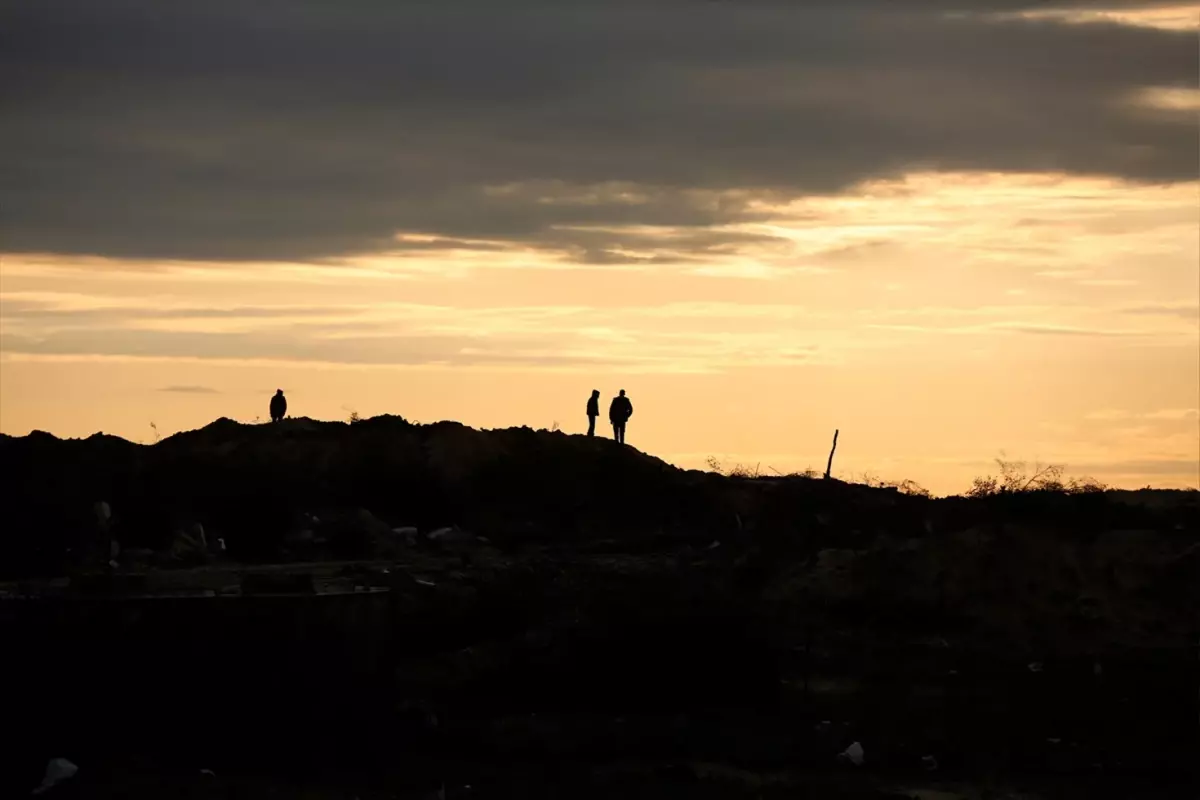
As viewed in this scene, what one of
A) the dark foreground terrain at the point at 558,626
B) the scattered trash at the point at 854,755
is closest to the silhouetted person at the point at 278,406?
the dark foreground terrain at the point at 558,626

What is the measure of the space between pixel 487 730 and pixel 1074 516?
1512 cm

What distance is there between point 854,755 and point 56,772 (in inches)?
265

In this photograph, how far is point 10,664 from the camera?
43.1 ft

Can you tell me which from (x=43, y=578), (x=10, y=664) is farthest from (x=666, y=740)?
(x=43, y=578)

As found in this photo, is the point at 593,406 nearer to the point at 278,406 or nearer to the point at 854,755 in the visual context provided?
the point at 278,406

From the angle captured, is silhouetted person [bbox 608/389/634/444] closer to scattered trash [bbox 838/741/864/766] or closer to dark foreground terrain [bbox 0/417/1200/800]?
dark foreground terrain [bbox 0/417/1200/800]

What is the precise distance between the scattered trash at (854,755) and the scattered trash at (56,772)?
6.50m

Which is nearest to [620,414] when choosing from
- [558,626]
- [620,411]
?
[620,411]

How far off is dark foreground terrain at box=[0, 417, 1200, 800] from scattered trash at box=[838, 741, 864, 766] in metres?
0.09

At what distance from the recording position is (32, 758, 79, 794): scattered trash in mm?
12453

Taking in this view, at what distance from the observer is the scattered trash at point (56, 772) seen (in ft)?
40.9

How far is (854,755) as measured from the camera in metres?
15.5

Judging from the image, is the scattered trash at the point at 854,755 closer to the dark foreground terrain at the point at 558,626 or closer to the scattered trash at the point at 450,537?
the dark foreground terrain at the point at 558,626

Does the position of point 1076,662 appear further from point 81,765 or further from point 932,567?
point 81,765
